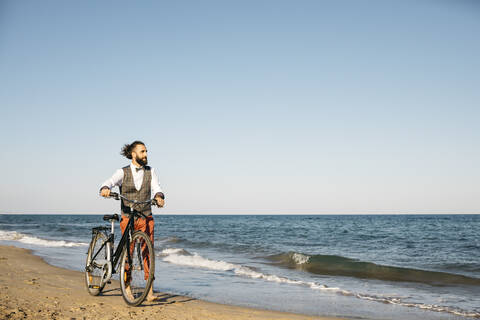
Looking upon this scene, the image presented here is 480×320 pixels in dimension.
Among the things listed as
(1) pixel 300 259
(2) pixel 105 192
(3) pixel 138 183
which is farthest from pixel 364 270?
(2) pixel 105 192

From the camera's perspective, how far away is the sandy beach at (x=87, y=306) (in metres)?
4.27

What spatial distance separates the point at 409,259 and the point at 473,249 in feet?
18.8

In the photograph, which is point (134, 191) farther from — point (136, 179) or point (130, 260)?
point (130, 260)

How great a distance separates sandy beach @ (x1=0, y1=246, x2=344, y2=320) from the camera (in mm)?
4266

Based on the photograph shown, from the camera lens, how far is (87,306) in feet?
15.5

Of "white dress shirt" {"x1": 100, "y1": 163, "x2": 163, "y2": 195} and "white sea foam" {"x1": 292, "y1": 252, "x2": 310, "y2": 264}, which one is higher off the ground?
"white dress shirt" {"x1": 100, "y1": 163, "x2": 163, "y2": 195}

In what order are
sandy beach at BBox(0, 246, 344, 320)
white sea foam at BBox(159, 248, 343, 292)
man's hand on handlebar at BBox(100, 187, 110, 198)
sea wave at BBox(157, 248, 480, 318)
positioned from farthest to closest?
1. white sea foam at BBox(159, 248, 343, 292)
2. sea wave at BBox(157, 248, 480, 318)
3. man's hand on handlebar at BBox(100, 187, 110, 198)
4. sandy beach at BBox(0, 246, 344, 320)

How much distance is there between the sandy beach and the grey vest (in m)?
1.18

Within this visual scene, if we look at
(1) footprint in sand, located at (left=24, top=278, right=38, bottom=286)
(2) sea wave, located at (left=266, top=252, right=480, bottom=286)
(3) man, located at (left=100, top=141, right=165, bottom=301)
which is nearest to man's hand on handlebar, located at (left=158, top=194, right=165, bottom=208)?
(3) man, located at (left=100, top=141, right=165, bottom=301)

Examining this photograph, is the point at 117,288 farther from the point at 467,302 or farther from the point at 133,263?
the point at 467,302

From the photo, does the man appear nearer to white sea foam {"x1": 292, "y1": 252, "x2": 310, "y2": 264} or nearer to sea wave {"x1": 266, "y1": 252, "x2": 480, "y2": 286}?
sea wave {"x1": 266, "y1": 252, "x2": 480, "y2": 286}

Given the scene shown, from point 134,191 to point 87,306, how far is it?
58.8 inches

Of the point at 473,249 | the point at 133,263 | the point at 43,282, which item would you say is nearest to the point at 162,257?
the point at 43,282

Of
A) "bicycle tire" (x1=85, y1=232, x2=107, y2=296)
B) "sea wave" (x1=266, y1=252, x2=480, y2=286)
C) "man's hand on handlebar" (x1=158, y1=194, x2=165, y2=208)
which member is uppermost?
"man's hand on handlebar" (x1=158, y1=194, x2=165, y2=208)
